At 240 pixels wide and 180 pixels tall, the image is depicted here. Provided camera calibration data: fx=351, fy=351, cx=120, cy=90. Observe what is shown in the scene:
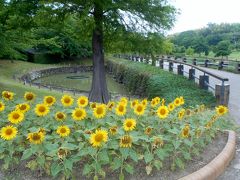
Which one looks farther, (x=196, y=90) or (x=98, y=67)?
(x=98, y=67)

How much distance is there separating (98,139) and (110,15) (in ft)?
38.8

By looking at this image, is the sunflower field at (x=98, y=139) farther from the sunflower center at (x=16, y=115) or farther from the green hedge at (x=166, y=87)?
the green hedge at (x=166, y=87)

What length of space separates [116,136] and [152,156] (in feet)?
1.53

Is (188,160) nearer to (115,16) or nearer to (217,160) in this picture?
(217,160)

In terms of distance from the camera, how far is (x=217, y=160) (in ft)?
14.5

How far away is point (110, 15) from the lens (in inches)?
583

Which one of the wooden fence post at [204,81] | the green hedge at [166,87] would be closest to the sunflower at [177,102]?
the green hedge at [166,87]

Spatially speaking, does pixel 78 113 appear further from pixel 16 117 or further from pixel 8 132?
A: pixel 8 132

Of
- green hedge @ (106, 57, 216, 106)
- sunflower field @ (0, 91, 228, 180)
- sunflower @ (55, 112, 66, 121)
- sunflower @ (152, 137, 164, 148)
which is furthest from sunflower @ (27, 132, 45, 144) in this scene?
green hedge @ (106, 57, 216, 106)

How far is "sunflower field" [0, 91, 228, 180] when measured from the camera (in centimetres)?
373

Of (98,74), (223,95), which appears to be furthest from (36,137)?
(98,74)

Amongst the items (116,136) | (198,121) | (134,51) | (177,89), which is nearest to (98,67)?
(134,51)

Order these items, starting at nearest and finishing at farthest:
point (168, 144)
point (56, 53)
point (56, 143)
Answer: point (56, 143) → point (168, 144) → point (56, 53)

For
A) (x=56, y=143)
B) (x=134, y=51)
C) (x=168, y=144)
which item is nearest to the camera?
(x=56, y=143)
